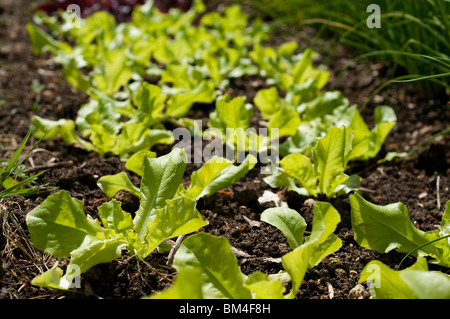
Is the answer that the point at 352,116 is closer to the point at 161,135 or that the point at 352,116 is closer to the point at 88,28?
the point at 161,135

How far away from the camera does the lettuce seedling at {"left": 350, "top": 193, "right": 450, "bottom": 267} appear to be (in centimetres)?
139

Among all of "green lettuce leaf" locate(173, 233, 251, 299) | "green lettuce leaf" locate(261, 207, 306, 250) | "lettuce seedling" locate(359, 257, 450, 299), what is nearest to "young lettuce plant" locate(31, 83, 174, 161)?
"green lettuce leaf" locate(261, 207, 306, 250)

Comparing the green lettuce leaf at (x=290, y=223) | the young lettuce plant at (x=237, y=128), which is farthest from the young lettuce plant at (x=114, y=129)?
the green lettuce leaf at (x=290, y=223)

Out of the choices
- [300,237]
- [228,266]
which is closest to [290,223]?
[300,237]

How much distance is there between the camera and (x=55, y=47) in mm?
2781

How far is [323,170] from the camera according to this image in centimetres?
160

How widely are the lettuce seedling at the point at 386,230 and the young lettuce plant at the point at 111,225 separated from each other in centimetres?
44

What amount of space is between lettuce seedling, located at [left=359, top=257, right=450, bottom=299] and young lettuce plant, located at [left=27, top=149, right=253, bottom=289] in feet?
1.47

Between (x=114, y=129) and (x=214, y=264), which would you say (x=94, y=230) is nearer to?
(x=214, y=264)

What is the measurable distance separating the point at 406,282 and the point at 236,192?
79 cm

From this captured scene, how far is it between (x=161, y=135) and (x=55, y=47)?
128 cm

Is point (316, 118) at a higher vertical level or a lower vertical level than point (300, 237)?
higher

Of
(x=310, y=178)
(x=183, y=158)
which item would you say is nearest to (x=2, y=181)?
(x=183, y=158)

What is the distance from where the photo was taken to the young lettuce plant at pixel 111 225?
1.28 metres
